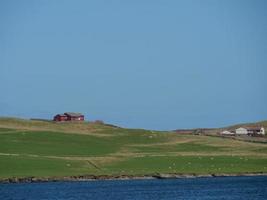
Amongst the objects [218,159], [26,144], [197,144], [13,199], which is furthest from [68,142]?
[13,199]

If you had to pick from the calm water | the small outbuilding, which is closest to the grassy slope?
the calm water

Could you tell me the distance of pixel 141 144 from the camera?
Result: 13625cm

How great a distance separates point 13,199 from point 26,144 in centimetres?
5440

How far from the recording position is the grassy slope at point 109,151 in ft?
344

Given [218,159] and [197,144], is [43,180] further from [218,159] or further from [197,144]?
[197,144]

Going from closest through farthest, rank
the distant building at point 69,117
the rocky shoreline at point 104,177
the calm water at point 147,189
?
the calm water at point 147,189
the rocky shoreline at point 104,177
the distant building at point 69,117

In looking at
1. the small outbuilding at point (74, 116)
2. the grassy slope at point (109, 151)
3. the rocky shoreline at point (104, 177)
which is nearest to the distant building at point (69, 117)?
the small outbuilding at point (74, 116)

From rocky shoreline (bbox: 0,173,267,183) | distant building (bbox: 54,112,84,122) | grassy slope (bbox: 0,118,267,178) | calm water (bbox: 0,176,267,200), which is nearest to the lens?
calm water (bbox: 0,176,267,200)

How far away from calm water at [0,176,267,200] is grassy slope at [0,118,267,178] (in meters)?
6.41

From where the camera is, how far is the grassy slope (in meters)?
105

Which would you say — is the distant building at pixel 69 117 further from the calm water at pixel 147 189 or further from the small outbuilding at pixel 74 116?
the calm water at pixel 147 189

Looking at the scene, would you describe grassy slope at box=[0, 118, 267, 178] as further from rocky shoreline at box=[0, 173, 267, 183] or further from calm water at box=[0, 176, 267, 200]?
calm water at box=[0, 176, 267, 200]

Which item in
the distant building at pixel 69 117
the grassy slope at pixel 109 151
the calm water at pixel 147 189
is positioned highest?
the distant building at pixel 69 117

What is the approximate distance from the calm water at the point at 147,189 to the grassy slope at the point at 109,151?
641cm
